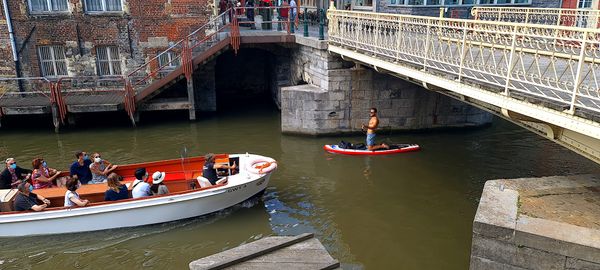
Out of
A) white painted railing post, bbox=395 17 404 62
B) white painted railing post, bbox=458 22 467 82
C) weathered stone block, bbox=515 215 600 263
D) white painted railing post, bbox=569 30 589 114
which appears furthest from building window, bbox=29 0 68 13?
weathered stone block, bbox=515 215 600 263

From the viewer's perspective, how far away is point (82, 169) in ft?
32.9

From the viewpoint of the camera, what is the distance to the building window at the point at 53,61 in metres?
17.2

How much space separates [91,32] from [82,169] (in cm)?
906

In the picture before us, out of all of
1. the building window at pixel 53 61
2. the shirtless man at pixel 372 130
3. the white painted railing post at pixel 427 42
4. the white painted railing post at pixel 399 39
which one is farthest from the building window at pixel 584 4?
the building window at pixel 53 61

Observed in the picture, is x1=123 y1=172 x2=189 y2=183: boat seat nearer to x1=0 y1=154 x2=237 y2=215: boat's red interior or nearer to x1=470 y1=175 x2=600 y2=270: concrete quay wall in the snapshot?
x1=0 y1=154 x2=237 y2=215: boat's red interior

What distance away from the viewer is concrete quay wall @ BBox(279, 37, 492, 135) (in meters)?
14.5

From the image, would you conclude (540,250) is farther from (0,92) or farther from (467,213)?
(0,92)

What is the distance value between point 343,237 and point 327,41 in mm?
7443

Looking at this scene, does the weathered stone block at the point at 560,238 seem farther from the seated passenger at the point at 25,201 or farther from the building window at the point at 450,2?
the building window at the point at 450,2

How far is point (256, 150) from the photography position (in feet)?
45.9

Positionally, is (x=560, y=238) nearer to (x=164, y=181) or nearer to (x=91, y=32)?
(x=164, y=181)

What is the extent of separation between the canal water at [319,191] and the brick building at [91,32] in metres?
2.67

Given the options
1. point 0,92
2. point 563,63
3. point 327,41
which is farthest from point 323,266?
point 0,92

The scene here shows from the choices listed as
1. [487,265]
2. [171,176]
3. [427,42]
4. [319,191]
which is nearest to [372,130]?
[319,191]
